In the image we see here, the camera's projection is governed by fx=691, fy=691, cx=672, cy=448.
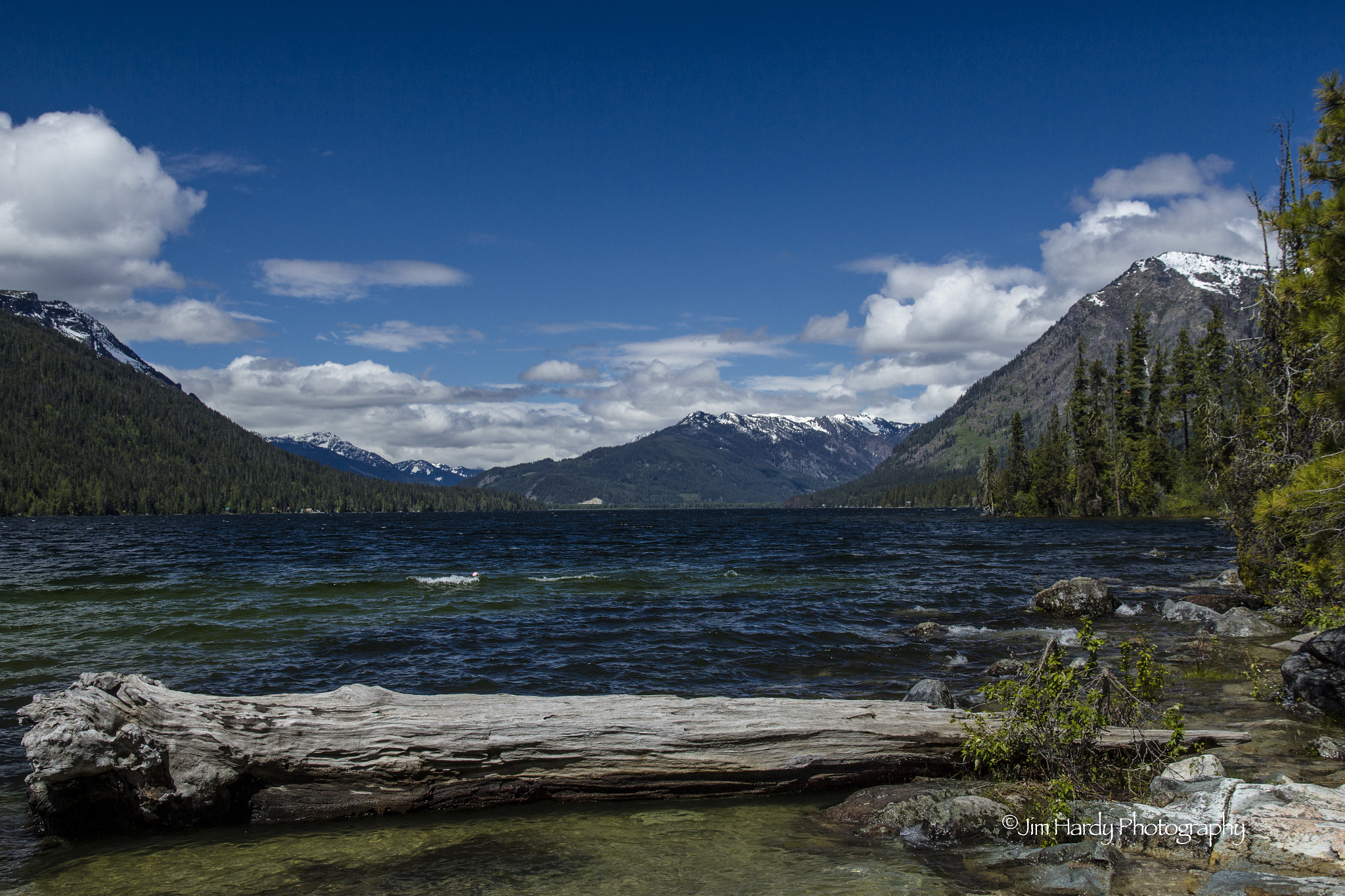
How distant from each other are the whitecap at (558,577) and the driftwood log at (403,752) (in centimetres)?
2679

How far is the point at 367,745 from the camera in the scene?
8.54 m

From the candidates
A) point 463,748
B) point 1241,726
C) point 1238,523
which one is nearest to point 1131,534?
point 1238,523

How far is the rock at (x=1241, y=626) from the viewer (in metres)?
18.0

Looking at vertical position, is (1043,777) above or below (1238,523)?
below

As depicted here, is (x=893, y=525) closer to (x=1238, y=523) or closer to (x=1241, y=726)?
(x=1238, y=523)

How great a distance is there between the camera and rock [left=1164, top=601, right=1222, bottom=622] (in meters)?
20.8

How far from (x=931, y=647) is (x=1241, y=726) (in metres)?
8.54

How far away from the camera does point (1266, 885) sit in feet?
17.5

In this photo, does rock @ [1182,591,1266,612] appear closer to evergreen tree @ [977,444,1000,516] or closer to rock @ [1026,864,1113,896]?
rock @ [1026,864,1113,896]

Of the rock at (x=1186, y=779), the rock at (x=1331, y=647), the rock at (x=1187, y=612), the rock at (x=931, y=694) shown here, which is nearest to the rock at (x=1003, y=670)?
the rock at (x=931, y=694)

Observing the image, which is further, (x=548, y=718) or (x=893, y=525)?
(x=893, y=525)

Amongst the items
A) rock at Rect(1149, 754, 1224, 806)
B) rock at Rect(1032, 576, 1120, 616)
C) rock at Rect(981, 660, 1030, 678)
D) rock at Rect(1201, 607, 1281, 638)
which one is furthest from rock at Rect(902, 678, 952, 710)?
rock at Rect(1032, 576, 1120, 616)

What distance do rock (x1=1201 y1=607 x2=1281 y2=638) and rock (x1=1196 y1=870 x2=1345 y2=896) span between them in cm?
1596

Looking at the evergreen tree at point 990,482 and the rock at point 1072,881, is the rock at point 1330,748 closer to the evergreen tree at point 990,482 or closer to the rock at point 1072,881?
the rock at point 1072,881
